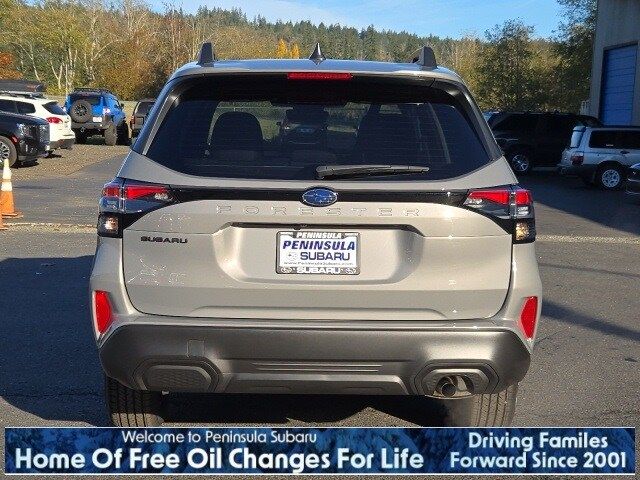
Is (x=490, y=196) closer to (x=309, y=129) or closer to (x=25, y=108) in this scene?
(x=309, y=129)

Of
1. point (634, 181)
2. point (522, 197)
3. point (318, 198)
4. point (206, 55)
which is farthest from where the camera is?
point (634, 181)

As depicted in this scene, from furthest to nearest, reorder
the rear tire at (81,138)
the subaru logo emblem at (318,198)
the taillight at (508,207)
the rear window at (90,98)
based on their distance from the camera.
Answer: the rear tire at (81,138)
the rear window at (90,98)
the taillight at (508,207)
the subaru logo emblem at (318,198)

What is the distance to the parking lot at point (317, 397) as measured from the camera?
17.4 ft

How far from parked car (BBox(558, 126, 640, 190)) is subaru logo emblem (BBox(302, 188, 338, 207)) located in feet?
68.2

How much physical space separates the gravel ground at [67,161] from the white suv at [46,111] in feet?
2.05

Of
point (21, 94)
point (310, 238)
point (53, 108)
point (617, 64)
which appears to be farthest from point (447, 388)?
point (617, 64)

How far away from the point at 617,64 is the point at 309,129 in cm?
3025

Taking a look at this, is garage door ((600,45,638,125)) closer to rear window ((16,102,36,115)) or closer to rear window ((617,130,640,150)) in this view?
rear window ((617,130,640,150))

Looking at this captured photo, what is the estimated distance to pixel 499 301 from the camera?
13.6 feet

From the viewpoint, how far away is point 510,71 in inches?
2005

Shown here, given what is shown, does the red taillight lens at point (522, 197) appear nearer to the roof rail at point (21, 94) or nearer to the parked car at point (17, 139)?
the parked car at point (17, 139)

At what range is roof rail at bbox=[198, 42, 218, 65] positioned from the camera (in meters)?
4.50

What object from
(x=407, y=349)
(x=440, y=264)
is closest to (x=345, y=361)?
(x=407, y=349)

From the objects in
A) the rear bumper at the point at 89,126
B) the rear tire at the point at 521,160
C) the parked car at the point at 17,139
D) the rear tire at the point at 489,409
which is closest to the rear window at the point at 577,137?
the rear tire at the point at 521,160
